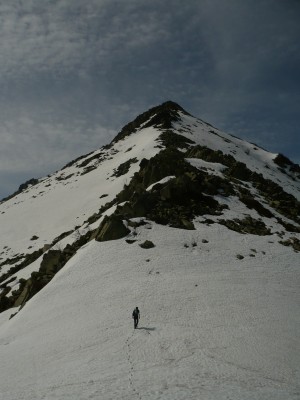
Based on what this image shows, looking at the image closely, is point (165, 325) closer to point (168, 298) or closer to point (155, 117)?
point (168, 298)

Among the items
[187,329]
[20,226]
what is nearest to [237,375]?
[187,329]

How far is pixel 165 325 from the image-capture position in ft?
64.4

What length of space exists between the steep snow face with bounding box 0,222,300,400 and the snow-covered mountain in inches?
3.1

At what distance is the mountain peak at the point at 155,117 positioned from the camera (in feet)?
297

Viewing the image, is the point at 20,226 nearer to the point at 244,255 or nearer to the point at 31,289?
the point at 31,289

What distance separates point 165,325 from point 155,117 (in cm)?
7782

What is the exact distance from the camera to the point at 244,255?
2883cm

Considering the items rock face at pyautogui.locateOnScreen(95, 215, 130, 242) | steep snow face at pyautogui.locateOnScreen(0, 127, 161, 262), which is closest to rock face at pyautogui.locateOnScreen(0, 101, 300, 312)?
rock face at pyautogui.locateOnScreen(95, 215, 130, 242)

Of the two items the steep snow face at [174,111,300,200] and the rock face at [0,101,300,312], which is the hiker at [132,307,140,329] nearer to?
the rock face at [0,101,300,312]

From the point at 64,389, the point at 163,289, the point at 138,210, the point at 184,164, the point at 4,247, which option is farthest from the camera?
the point at 4,247

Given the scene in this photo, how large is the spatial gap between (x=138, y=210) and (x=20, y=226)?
31.8m

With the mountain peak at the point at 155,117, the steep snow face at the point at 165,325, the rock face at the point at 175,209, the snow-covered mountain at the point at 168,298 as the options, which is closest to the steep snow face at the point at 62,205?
the rock face at the point at 175,209

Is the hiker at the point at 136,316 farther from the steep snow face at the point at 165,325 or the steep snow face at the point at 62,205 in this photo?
the steep snow face at the point at 62,205

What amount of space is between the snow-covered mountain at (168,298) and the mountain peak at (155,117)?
44974mm
